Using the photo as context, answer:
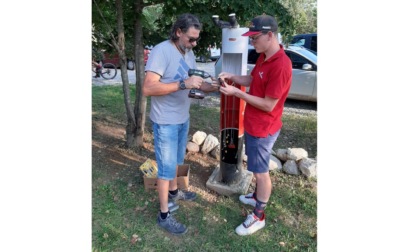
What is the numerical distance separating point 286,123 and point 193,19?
161 inches

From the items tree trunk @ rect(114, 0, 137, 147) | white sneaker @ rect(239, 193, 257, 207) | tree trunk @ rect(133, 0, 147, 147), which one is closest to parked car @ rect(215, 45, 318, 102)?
tree trunk @ rect(133, 0, 147, 147)

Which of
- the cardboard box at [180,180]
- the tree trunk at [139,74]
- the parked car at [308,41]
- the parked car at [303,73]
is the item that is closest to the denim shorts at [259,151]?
the cardboard box at [180,180]

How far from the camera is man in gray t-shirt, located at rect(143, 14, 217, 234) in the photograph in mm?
2250

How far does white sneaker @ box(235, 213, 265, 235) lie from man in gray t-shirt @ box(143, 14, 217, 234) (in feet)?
1.65

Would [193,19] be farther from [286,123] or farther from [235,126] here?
[286,123]

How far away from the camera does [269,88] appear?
88.2 inches

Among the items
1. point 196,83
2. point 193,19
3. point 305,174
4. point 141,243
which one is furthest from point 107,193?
point 305,174

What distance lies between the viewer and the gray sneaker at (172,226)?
8.86ft

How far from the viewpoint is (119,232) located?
8.93ft

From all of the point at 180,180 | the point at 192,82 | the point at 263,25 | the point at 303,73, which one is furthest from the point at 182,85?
the point at 303,73

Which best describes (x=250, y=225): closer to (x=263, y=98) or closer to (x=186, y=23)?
(x=263, y=98)

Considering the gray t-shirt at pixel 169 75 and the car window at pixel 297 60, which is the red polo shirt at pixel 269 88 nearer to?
the gray t-shirt at pixel 169 75

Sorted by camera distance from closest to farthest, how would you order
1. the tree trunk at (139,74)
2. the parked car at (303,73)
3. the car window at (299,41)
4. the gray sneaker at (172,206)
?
the gray sneaker at (172,206), the tree trunk at (139,74), the parked car at (303,73), the car window at (299,41)

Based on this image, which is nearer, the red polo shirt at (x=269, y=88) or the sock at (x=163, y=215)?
the red polo shirt at (x=269, y=88)
